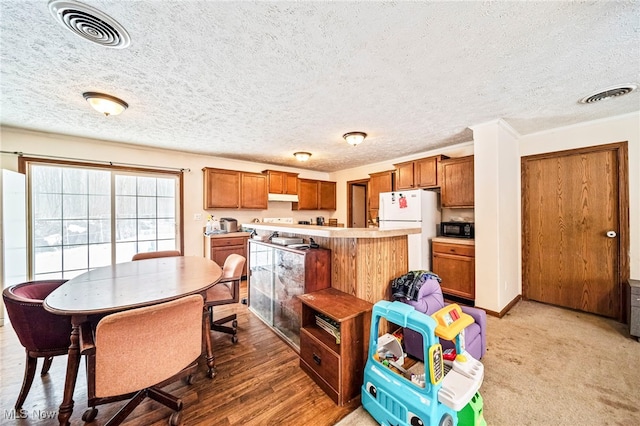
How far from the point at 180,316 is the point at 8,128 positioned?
13.3 ft

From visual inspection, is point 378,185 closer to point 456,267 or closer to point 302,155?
point 302,155

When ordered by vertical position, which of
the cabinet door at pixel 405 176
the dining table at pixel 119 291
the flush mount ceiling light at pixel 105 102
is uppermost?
the flush mount ceiling light at pixel 105 102

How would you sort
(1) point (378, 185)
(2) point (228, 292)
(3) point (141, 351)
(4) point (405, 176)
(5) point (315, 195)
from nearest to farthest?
(3) point (141, 351), (2) point (228, 292), (4) point (405, 176), (1) point (378, 185), (5) point (315, 195)

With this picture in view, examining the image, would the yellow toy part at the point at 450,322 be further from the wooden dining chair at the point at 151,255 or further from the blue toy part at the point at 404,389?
the wooden dining chair at the point at 151,255

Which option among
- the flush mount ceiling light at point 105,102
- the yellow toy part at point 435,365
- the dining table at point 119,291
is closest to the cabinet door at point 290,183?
the dining table at point 119,291

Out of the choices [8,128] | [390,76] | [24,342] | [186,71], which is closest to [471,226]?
[390,76]

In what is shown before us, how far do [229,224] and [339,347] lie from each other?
352cm

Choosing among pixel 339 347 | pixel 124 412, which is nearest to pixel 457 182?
pixel 339 347

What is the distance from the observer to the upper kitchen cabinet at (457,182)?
11.3ft

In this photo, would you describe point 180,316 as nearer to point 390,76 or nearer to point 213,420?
point 213,420

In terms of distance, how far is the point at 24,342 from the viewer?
1508 millimetres

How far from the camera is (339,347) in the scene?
5.34ft

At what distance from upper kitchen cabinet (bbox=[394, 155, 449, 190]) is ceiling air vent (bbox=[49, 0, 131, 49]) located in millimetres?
3978

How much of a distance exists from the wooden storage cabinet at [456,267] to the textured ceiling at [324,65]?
172cm
